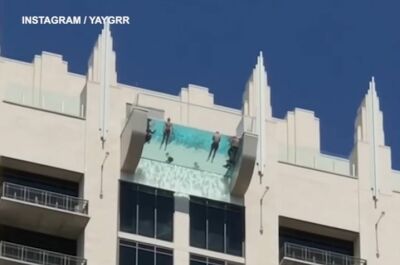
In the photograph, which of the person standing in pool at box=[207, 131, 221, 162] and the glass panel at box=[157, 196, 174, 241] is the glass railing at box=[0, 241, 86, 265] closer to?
the glass panel at box=[157, 196, 174, 241]

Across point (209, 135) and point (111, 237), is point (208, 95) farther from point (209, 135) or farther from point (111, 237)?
point (111, 237)

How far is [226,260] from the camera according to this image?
330 ft

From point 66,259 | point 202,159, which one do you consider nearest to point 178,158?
point 202,159

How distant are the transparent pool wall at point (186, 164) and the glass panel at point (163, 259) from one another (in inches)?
136

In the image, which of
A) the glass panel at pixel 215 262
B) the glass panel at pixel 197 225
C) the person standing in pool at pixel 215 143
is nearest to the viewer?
the glass panel at pixel 215 262

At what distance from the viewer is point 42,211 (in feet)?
325

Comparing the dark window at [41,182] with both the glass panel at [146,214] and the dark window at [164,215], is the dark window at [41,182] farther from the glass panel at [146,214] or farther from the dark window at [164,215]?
the dark window at [164,215]

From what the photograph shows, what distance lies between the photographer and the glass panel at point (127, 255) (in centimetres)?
9869

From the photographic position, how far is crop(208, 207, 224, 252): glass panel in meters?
101

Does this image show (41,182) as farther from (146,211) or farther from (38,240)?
(146,211)

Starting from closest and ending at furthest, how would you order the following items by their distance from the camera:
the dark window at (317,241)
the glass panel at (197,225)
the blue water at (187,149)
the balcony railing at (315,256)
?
the glass panel at (197,225) < the balcony railing at (315,256) < the blue water at (187,149) < the dark window at (317,241)

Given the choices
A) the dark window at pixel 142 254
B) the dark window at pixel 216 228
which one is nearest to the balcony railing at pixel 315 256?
the dark window at pixel 216 228

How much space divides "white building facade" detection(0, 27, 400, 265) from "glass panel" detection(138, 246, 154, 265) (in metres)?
0.04

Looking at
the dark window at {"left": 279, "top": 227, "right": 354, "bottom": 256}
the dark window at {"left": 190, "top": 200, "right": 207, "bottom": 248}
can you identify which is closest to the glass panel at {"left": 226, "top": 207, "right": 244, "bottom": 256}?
the dark window at {"left": 190, "top": 200, "right": 207, "bottom": 248}
